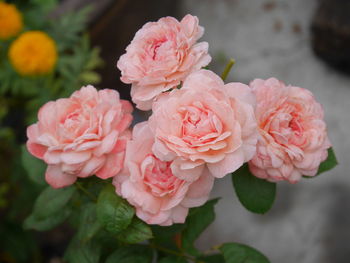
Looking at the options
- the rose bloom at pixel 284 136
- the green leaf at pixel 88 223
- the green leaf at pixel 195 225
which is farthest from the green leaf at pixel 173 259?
the rose bloom at pixel 284 136

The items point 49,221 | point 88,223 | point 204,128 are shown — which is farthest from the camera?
point 49,221

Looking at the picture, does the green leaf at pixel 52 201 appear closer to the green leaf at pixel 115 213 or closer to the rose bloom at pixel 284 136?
the green leaf at pixel 115 213

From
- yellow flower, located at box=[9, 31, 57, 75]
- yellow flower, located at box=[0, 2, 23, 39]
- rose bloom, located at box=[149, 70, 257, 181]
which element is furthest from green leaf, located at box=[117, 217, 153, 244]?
yellow flower, located at box=[0, 2, 23, 39]

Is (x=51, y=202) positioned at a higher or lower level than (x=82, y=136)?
lower

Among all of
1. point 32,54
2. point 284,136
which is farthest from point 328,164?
point 32,54

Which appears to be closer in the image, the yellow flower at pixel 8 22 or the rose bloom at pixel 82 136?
the rose bloom at pixel 82 136

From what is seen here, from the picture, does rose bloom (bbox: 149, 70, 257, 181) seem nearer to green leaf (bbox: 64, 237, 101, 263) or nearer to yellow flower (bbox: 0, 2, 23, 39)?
green leaf (bbox: 64, 237, 101, 263)

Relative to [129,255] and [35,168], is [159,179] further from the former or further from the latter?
[35,168]
